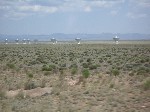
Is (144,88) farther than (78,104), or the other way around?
(144,88)

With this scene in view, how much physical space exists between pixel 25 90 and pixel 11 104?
4.21 m

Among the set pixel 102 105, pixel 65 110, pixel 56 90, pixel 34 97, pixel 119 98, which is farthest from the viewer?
pixel 56 90

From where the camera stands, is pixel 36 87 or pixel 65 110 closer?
pixel 65 110

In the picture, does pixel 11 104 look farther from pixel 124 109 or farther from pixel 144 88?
pixel 144 88

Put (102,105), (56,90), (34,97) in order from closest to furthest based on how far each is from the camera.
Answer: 1. (102,105)
2. (34,97)
3. (56,90)

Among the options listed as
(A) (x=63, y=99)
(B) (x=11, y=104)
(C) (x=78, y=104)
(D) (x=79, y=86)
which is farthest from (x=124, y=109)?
(D) (x=79, y=86)

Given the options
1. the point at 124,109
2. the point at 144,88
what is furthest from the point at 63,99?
the point at 144,88

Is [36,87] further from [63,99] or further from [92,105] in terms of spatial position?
[92,105]

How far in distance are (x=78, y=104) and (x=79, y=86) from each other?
5331mm

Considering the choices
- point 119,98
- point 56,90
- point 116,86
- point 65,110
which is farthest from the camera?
point 116,86

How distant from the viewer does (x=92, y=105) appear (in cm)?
1480

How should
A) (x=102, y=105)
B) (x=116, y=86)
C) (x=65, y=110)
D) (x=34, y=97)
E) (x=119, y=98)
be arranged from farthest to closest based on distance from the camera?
(x=116, y=86), (x=34, y=97), (x=119, y=98), (x=102, y=105), (x=65, y=110)

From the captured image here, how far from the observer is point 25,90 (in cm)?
1945

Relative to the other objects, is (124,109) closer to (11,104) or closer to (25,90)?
(11,104)
